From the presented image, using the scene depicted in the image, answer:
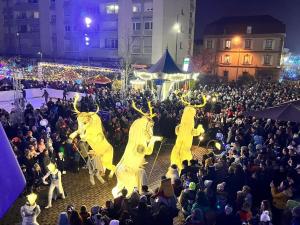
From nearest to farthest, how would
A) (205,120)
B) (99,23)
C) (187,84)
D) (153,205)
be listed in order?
(153,205), (205,120), (187,84), (99,23)

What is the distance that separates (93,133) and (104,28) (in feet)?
103

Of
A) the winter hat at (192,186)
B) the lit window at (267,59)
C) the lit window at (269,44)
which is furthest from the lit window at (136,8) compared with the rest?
the winter hat at (192,186)

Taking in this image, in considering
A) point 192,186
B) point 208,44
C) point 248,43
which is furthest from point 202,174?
point 208,44

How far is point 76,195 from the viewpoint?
9.19 meters

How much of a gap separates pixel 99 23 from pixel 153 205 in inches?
1406

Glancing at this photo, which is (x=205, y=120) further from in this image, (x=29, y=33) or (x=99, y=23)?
(x=29, y=33)

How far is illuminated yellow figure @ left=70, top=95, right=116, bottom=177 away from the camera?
945 cm

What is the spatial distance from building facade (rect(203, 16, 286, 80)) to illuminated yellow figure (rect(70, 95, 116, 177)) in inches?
1469

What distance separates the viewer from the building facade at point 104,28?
118ft

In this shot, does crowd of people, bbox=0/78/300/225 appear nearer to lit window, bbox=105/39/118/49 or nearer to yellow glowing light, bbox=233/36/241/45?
lit window, bbox=105/39/118/49

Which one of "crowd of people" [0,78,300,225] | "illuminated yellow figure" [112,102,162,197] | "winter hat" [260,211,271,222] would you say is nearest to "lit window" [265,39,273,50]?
"crowd of people" [0,78,300,225]

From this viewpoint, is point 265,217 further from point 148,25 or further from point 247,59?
point 247,59

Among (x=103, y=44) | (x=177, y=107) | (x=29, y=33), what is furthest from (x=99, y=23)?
(x=177, y=107)

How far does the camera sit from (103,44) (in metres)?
39.0
